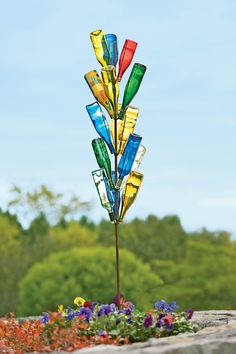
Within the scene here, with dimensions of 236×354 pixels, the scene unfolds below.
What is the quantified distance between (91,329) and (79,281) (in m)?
10.3

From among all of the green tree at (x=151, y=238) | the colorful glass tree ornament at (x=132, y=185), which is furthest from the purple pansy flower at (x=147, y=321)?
the green tree at (x=151, y=238)

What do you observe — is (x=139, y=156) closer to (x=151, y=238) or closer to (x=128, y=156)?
(x=128, y=156)

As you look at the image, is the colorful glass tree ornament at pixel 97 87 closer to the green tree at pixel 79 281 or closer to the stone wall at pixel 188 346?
the stone wall at pixel 188 346

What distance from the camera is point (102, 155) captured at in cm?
630

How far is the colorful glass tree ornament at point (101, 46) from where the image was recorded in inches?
253

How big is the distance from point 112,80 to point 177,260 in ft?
47.8

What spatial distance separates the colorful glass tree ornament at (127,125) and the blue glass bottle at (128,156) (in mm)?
104

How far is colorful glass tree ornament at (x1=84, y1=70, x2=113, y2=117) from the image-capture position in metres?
6.39

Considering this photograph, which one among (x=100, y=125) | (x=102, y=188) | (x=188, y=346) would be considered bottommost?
(x=188, y=346)

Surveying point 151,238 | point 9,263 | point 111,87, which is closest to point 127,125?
point 111,87

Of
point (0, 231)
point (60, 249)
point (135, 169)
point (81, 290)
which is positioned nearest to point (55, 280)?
point (81, 290)

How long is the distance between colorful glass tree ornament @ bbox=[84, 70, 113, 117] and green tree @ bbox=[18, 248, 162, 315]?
31.0 ft

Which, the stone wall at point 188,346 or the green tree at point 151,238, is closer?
the stone wall at point 188,346

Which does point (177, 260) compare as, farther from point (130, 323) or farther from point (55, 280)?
point (130, 323)
